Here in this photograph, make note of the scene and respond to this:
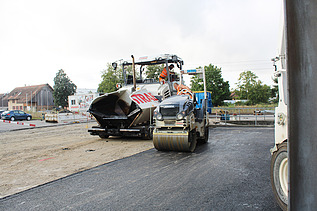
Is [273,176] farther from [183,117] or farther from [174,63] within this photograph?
[174,63]

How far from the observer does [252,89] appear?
4647 centimetres

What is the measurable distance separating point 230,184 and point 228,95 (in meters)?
47.5

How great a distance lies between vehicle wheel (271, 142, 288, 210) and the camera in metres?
3.25

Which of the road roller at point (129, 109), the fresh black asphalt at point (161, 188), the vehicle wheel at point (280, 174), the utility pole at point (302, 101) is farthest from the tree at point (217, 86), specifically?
the utility pole at point (302, 101)

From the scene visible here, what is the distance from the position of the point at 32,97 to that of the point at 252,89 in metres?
53.4

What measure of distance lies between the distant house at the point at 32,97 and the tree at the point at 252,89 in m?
47.3

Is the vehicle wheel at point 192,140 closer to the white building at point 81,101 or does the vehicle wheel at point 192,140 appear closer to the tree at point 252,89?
the white building at point 81,101

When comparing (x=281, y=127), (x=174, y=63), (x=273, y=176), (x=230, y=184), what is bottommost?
(x=230, y=184)

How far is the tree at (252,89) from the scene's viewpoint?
46.3 meters

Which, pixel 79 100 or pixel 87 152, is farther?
pixel 79 100

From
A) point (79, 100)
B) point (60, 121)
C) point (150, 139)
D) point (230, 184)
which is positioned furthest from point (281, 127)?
point (79, 100)

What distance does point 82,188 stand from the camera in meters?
4.37

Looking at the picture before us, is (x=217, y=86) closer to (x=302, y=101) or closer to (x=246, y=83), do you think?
(x=246, y=83)

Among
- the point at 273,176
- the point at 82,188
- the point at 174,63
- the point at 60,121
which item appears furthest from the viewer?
the point at 60,121
